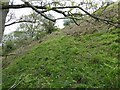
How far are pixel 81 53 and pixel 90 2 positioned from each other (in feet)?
12.8

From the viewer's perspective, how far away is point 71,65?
6.84 metres

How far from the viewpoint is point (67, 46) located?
8.41 m

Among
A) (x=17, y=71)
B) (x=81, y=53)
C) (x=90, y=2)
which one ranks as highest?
(x=90, y=2)

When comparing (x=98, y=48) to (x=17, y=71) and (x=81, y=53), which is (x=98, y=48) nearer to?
(x=81, y=53)

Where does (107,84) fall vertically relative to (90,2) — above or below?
below

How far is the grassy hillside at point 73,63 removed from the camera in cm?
598

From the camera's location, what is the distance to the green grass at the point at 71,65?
597 centimetres

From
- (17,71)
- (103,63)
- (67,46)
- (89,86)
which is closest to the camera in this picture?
(89,86)

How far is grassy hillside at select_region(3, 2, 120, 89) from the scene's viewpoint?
5.98 m

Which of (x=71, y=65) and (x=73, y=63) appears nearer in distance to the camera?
(x=71, y=65)

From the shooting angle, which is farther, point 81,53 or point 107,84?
point 81,53

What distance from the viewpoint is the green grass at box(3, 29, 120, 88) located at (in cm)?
597

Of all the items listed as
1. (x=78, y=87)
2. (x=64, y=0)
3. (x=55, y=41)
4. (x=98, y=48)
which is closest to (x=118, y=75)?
(x=78, y=87)

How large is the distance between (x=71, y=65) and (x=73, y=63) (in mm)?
145
